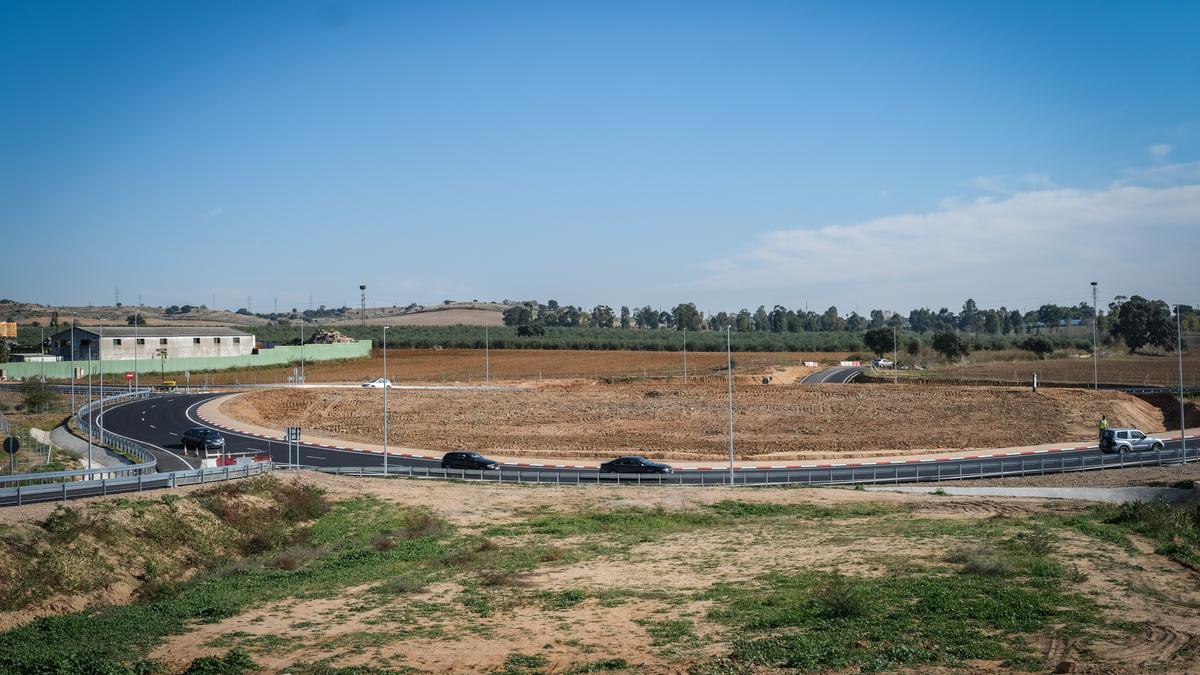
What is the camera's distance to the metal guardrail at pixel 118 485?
33906mm

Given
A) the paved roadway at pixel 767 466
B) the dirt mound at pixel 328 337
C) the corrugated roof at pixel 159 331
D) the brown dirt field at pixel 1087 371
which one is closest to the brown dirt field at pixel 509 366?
the dirt mound at pixel 328 337

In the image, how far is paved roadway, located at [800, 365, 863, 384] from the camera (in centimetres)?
10884

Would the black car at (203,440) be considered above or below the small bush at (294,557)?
above

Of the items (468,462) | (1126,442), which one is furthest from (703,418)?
(1126,442)

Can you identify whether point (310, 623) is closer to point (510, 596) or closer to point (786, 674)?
point (510, 596)

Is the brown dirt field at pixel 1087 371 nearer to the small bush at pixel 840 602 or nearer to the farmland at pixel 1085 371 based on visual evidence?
the farmland at pixel 1085 371

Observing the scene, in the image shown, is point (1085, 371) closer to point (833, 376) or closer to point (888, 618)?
point (833, 376)

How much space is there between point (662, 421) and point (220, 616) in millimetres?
53114

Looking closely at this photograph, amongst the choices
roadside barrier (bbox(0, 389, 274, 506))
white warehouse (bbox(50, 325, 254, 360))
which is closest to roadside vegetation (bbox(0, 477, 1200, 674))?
roadside barrier (bbox(0, 389, 274, 506))

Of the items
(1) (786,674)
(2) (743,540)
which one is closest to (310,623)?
(1) (786,674)

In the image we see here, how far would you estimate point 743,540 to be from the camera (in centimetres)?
3403

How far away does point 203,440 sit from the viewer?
56750mm

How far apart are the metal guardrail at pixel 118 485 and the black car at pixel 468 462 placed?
9.77 meters

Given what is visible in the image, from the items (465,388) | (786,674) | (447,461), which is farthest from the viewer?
(465,388)
